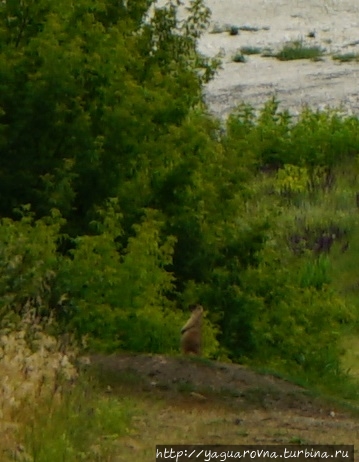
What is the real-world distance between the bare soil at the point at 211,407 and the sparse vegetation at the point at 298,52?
23.3m

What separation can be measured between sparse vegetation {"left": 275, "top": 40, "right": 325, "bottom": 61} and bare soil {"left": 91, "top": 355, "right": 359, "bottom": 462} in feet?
76.3

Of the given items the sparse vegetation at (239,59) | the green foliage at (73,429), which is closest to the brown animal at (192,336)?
the green foliage at (73,429)

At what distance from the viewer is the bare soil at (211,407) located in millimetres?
7281

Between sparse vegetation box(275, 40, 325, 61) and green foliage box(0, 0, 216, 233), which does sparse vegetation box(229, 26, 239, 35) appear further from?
green foliage box(0, 0, 216, 233)

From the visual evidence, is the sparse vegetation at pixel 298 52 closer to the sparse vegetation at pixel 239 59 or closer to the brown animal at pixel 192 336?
the sparse vegetation at pixel 239 59

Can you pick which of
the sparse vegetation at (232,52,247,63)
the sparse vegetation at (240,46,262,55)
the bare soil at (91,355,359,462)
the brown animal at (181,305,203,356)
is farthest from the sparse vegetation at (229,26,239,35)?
the bare soil at (91,355,359,462)

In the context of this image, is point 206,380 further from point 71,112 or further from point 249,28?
point 249,28

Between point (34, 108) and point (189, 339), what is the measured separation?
2.71 metres

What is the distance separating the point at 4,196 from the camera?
39.6ft

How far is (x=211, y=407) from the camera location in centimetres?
884

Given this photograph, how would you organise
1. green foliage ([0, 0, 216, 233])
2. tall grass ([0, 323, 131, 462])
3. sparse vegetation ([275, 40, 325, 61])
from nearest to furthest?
Answer: tall grass ([0, 323, 131, 462]) < green foliage ([0, 0, 216, 233]) < sparse vegetation ([275, 40, 325, 61])

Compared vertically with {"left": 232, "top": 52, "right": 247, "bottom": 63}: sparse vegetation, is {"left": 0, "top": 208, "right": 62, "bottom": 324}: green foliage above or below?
above

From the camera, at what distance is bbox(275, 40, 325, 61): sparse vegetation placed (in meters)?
32.6

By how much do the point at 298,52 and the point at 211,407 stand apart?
24.9m
